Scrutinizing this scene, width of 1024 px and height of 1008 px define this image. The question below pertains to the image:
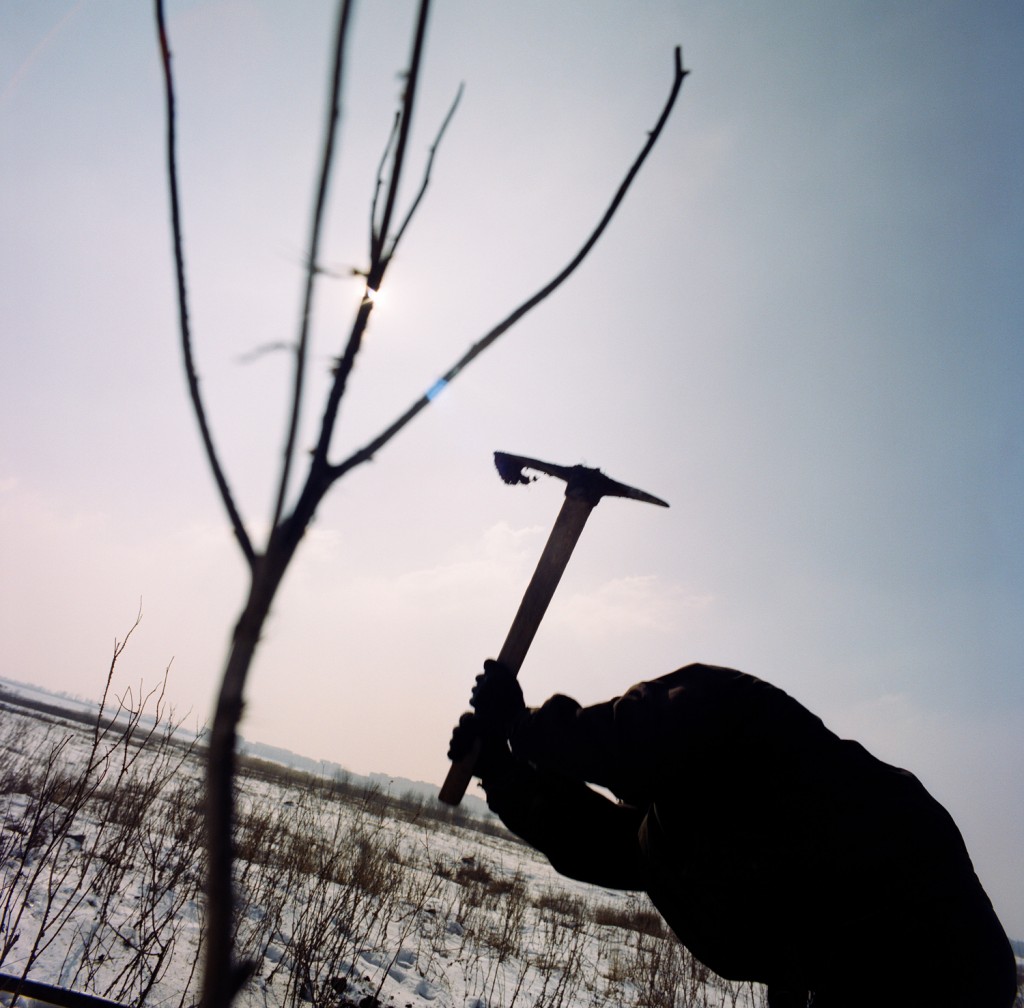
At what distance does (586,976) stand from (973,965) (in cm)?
638

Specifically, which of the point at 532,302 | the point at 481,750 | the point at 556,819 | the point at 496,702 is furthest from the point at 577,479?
the point at 532,302

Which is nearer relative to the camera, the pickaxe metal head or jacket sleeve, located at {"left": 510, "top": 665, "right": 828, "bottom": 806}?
jacket sleeve, located at {"left": 510, "top": 665, "right": 828, "bottom": 806}

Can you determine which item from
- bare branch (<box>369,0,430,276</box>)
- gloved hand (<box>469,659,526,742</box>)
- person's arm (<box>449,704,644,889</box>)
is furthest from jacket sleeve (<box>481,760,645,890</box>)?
bare branch (<box>369,0,430,276</box>)

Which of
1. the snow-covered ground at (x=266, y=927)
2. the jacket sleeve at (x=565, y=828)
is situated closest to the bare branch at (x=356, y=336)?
the snow-covered ground at (x=266, y=927)

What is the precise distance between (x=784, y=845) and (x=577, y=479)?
4.61ft

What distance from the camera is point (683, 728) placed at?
178 cm

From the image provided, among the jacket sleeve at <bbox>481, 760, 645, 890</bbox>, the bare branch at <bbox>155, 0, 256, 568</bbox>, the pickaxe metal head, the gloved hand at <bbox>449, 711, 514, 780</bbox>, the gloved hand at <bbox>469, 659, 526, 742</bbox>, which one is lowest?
the jacket sleeve at <bbox>481, 760, 645, 890</bbox>

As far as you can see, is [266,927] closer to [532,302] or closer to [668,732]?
[668,732]

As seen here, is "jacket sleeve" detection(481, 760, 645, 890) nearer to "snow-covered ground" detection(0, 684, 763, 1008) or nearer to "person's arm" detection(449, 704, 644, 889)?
"person's arm" detection(449, 704, 644, 889)

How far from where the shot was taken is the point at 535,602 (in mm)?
2297

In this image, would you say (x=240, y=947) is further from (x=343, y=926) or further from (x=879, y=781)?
(x=879, y=781)

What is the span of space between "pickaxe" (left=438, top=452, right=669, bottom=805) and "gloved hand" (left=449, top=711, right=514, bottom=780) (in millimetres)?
24

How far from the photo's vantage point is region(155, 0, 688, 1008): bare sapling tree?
1.27 ft

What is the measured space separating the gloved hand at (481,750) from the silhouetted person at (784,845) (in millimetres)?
269
